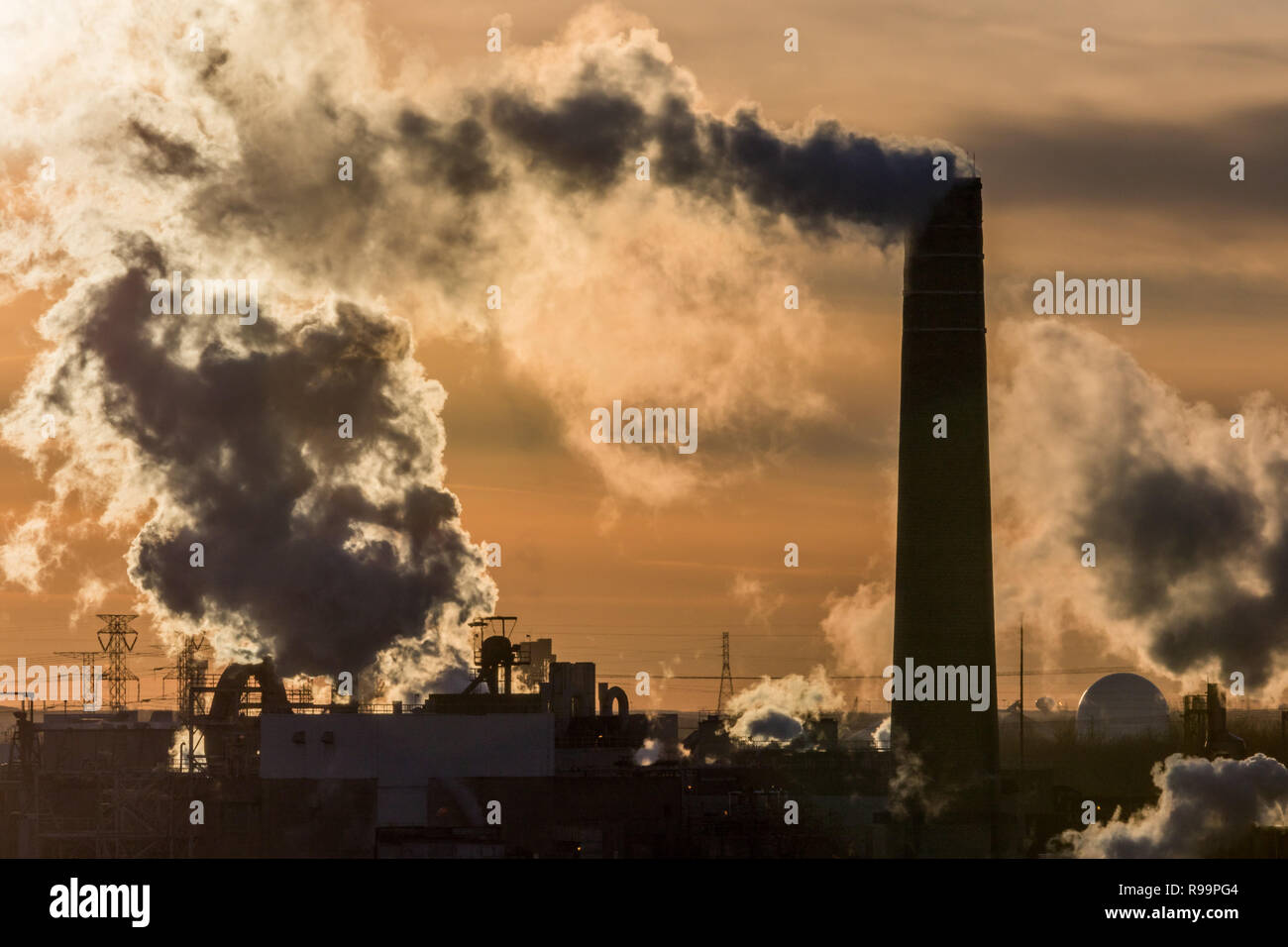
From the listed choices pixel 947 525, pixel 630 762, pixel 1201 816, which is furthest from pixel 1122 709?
pixel 947 525

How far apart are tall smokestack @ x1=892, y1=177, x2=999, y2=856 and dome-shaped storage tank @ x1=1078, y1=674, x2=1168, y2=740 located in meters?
33.3

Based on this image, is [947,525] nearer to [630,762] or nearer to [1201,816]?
[1201,816]

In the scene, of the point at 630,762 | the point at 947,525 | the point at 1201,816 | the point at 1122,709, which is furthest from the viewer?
the point at 1122,709

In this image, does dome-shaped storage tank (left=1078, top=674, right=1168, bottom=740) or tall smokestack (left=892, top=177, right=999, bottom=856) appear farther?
dome-shaped storage tank (left=1078, top=674, right=1168, bottom=740)

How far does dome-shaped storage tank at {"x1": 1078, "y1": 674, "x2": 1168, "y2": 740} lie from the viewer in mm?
81312

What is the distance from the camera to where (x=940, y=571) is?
4869 centimetres

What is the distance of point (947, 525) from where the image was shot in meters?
48.8

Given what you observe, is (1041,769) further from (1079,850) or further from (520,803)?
(520,803)

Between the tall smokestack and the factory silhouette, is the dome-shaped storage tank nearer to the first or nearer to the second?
the factory silhouette

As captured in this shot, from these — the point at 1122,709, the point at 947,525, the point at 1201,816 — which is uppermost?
the point at 947,525

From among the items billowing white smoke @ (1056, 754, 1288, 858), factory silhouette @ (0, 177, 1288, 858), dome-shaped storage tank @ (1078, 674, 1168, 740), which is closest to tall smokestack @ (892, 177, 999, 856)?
factory silhouette @ (0, 177, 1288, 858)

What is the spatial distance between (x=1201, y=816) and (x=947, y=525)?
1086 cm
